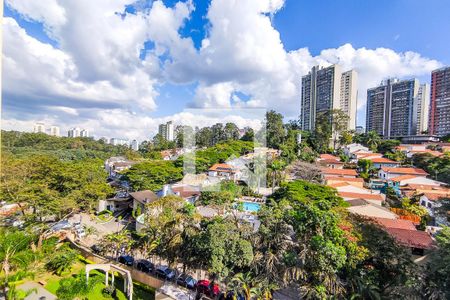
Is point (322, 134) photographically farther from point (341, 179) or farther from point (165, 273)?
point (165, 273)

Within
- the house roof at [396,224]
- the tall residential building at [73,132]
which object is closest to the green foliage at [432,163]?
the house roof at [396,224]

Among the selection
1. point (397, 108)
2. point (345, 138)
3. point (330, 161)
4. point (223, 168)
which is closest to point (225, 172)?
point (223, 168)

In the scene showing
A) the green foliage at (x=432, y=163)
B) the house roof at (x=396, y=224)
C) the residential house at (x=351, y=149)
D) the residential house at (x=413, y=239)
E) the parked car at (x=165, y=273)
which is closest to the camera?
the residential house at (x=413, y=239)

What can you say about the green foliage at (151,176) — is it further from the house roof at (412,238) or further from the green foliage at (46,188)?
the house roof at (412,238)

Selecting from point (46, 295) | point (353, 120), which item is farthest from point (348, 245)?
point (353, 120)

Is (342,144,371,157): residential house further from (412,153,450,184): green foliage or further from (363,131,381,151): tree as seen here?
(412,153,450,184): green foliage

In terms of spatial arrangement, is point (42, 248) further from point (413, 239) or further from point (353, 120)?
point (353, 120)
